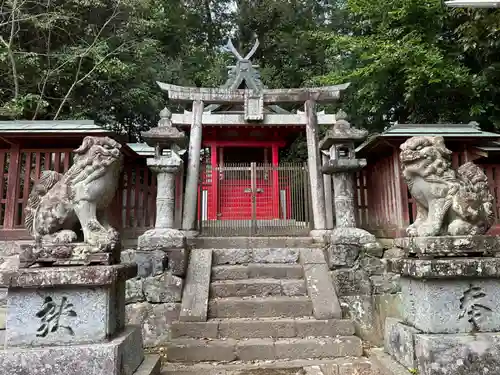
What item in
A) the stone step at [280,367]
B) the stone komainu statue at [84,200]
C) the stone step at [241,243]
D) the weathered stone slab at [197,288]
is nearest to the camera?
the stone komainu statue at [84,200]

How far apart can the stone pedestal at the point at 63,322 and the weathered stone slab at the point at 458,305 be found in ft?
8.65

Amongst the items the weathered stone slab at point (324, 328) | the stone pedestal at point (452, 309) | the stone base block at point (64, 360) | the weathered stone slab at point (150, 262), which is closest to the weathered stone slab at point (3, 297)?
the weathered stone slab at point (150, 262)

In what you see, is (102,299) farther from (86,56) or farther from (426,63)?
(86,56)

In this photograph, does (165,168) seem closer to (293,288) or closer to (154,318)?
(154,318)

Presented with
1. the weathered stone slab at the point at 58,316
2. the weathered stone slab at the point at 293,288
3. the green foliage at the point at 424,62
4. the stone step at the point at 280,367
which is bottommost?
the stone step at the point at 280,367

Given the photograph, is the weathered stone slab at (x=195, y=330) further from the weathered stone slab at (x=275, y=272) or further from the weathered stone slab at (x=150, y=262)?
the weathered stone slab at (x=275, y=272)

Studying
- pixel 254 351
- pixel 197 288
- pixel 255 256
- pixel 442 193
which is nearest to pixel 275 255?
pixel 255 256

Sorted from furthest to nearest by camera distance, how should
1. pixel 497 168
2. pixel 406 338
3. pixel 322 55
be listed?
pixel 322 55, pixel 497 168, pixel 406 338

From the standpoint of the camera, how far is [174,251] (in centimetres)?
584

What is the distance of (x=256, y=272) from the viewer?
6.14 metres

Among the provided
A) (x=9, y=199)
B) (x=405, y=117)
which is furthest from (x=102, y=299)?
(x=405, y=117)

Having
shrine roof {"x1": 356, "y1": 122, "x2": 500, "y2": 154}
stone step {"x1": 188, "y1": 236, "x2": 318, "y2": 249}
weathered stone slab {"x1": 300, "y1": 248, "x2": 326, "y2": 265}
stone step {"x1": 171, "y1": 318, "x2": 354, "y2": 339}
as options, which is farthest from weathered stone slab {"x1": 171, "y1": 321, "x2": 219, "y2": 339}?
shrine roof {"x1": 356, "y1": 122, "x2": 500, "y2": 154}

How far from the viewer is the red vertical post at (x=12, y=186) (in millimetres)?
7355

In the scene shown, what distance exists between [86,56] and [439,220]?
12.8 metres
